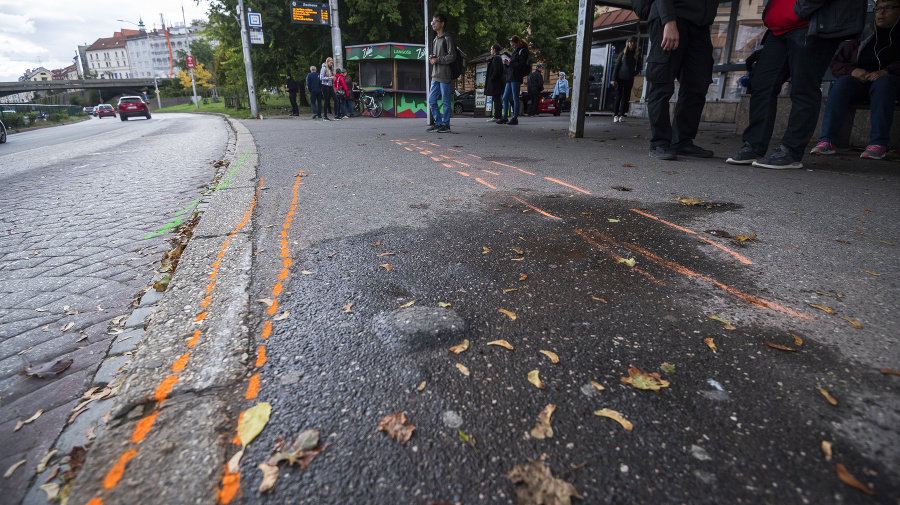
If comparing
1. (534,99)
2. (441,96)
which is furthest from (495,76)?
(534,99)

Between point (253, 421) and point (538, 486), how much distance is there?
87cm

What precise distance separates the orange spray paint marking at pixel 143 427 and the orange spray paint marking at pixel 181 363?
233mm

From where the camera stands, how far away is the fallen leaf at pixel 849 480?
1.14 metres

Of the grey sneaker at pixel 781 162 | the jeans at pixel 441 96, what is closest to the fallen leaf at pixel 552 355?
the grey sneaker at pixel 781 162

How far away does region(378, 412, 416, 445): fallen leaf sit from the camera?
1.35 m

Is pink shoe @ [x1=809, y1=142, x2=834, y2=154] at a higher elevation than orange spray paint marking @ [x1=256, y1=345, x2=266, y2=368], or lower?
higher

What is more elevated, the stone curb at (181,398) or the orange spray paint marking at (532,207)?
the orange spray paint marking at (532,207)

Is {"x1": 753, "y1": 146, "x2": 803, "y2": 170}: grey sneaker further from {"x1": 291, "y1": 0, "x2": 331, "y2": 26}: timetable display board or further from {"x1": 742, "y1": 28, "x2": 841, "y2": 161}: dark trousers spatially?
{"x1": 291, "y1": 0, "x2": 331, "y2": 26}: timetable display board

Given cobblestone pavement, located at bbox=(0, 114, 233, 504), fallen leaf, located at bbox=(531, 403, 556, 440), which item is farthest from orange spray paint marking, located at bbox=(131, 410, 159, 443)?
fallen leaf, located at bbox=(531, 403, 556, 440)

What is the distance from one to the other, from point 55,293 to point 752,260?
13.2 feet

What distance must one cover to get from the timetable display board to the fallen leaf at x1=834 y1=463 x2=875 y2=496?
2418 centimetres

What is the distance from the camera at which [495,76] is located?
13.5m

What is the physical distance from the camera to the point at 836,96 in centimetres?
628

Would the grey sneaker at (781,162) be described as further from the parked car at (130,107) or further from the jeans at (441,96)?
the parked car at (130,107)
